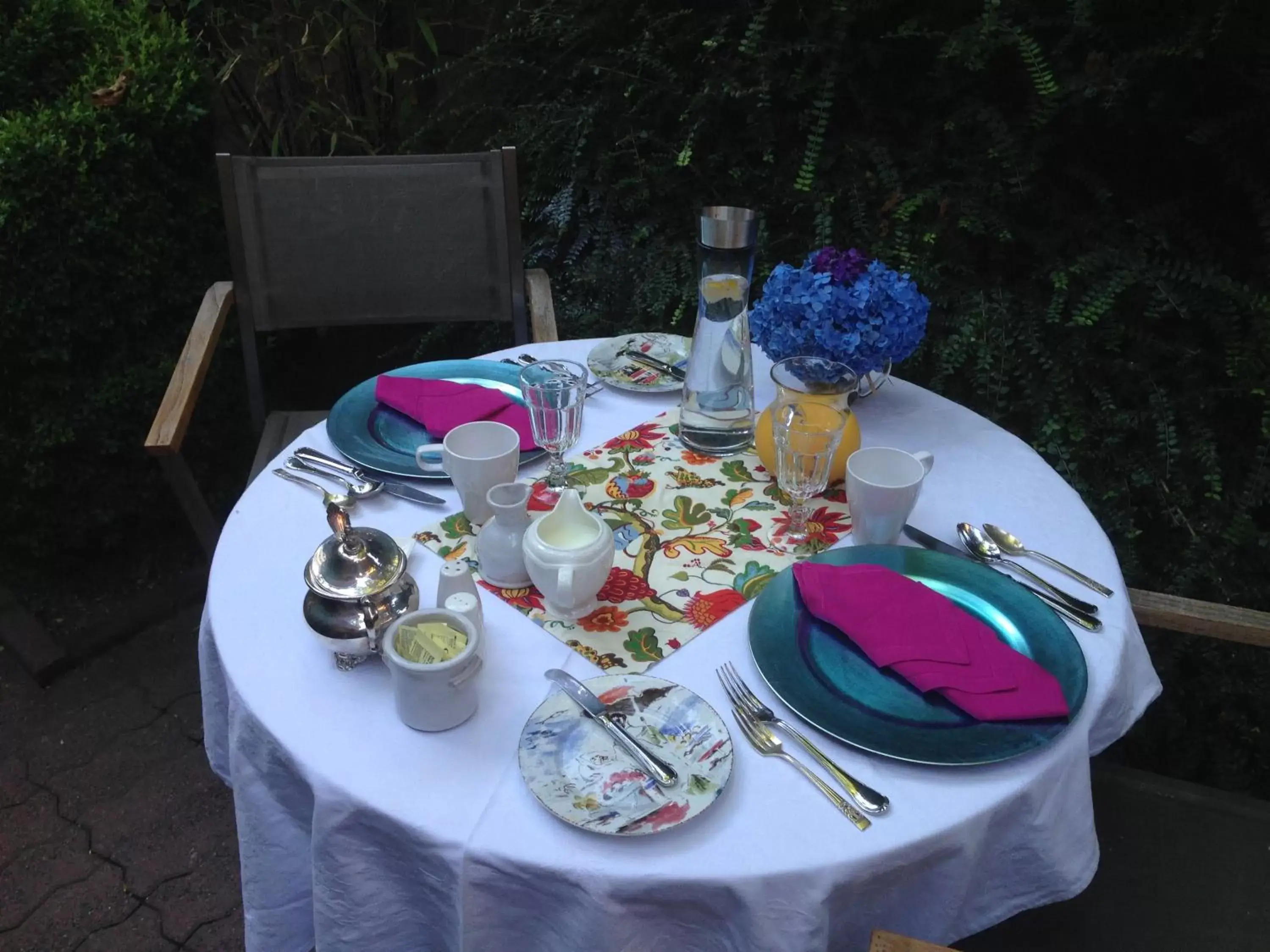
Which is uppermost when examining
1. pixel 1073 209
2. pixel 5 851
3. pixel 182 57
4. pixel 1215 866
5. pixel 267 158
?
pixel 182 57

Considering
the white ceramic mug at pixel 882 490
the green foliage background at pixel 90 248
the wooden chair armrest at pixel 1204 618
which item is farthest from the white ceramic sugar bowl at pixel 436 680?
the green foliage background at pixel 90 248

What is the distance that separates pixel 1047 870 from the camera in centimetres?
83

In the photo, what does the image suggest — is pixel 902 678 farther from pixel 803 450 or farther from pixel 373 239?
pixel 373 239

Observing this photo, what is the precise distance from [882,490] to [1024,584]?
0.18 metres

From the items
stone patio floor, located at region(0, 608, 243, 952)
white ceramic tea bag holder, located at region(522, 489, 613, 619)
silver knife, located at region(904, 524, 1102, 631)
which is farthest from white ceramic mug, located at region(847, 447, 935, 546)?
stone patio floor, located at region(0, 608, 243, 952)

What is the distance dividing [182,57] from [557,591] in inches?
71.9

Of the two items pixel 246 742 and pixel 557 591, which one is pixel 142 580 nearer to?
pixel 246 742

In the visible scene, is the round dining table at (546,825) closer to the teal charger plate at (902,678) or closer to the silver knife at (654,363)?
→ the teal charger plate at (902,678)

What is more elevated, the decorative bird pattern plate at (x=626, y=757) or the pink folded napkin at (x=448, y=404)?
the pink folded napkin at (x=448, y=404)

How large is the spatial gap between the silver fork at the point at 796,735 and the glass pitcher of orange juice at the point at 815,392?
35cm

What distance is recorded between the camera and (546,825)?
0.73 meters

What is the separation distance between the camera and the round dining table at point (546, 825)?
71 cm

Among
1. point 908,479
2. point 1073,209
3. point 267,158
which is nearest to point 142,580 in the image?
point 267,158

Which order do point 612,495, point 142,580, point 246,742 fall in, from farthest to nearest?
point 142,580 < point 612,495 < point 246,742
